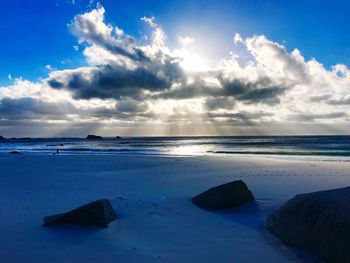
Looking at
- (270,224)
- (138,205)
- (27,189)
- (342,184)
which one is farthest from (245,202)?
(27,189)

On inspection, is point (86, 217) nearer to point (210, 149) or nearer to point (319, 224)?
point (319, 224)

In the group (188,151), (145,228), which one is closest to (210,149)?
(188,151)

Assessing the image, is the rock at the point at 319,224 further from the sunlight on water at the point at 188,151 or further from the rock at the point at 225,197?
the sunlight on water at the point at 188,151

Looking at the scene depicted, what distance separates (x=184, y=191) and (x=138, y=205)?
2.92 metres

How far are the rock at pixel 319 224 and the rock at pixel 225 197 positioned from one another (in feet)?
7.53

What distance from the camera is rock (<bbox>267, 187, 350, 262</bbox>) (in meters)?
5.85

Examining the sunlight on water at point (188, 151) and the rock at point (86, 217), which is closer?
the rock at point (86, 217)

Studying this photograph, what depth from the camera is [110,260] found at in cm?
614

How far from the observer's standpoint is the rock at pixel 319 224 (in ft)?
19.2

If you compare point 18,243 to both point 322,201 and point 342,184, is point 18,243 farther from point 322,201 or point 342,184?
point 342,184

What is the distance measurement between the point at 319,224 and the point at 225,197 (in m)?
4.03

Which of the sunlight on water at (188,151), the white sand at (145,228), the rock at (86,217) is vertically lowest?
the white sand at (145,228)

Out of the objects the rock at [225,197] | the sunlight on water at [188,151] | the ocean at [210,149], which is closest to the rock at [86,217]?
the rock at [225,197]

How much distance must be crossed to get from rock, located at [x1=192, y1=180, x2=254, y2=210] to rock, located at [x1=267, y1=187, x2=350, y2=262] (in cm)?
230
